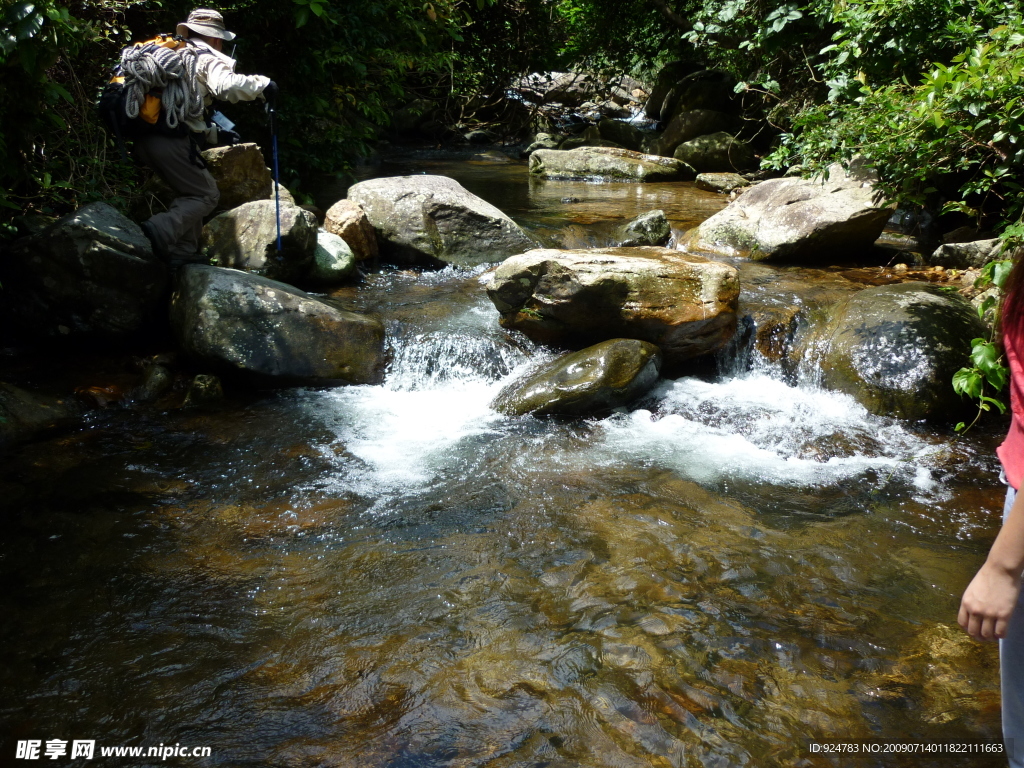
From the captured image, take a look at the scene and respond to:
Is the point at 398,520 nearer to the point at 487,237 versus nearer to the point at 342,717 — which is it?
the point at 342,717

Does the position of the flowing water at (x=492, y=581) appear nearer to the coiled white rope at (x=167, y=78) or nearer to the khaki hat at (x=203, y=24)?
the coiled white rope at (x=167, y=78)

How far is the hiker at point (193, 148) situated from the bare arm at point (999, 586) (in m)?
5.89

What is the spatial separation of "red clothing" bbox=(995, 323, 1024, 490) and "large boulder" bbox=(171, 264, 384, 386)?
202 inches

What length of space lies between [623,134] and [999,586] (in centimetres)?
1612

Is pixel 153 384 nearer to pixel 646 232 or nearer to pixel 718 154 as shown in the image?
pixel 646 232

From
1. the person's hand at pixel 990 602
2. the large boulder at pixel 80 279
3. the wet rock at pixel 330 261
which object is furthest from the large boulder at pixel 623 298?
the person's hand at pixel 990 602

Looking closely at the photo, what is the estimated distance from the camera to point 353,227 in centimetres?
798

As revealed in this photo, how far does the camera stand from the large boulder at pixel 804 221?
7.95 m

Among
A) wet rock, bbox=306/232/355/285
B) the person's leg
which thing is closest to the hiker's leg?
wet rock, bbox=306/232/355/285

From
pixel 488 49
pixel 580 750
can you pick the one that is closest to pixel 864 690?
pixel 580 750

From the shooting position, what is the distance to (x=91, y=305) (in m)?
5.84

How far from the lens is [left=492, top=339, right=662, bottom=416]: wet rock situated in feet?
18.2

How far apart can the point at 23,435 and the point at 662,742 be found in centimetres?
457

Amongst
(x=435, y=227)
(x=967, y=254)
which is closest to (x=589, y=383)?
(x=435, y=227)
